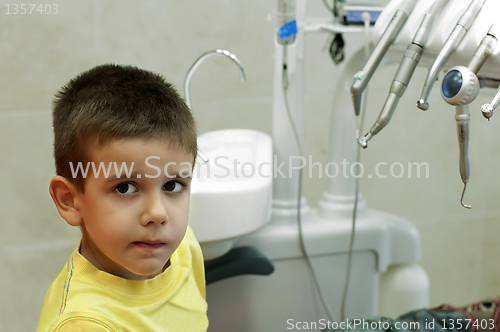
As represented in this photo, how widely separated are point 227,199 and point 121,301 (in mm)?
205

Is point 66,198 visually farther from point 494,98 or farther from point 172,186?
point 494,98

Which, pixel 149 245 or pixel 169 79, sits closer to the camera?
pixel 149 245

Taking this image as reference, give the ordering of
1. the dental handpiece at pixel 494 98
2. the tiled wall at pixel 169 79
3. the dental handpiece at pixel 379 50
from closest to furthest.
Answer: the dental handpiece at pixel 494 98, the dental handpiece at pixel 379 50, the tiled wall at pixel 169 79

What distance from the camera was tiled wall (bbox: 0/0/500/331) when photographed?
→ 114cm

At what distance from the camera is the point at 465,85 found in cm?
45

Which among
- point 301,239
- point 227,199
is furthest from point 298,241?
point 227,199

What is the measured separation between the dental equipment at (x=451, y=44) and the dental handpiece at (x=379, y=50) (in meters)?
0.07

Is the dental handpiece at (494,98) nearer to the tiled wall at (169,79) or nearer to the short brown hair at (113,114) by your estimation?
the short brown hair at (113,114)

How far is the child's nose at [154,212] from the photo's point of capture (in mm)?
508

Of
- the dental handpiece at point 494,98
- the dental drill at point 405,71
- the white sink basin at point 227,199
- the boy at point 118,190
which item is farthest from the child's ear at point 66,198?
the dental handpiece at point 494,98

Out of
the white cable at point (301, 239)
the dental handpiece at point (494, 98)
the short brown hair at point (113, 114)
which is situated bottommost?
the white cable at point (301, 239)

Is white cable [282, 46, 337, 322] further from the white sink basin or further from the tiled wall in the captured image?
the tiled wall

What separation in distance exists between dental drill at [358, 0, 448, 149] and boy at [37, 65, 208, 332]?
0.67 ft

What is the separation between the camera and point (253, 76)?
1.28 meters
